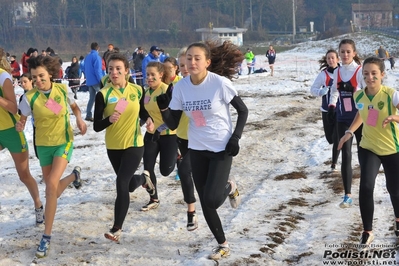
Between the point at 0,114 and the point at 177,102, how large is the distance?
2009 millimetres

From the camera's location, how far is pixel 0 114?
6.50 metres

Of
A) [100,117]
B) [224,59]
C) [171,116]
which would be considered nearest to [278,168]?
[224,59]

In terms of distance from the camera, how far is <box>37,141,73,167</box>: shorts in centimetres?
614

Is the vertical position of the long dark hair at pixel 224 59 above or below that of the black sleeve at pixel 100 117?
above

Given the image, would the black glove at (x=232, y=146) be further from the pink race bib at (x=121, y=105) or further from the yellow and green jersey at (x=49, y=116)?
the yellow and green jersey at (x=49, y=116)

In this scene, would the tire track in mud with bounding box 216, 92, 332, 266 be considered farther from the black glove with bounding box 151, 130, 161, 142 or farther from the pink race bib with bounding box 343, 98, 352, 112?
the black glove with bounding box 151, 130, 161, 142

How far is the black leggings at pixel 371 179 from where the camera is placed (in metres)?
5.86

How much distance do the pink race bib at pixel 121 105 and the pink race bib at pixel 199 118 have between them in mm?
991

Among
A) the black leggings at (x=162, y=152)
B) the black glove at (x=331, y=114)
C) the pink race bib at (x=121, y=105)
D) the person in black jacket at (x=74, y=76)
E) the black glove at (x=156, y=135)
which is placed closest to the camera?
the pink race bib at (x=121, y=105)

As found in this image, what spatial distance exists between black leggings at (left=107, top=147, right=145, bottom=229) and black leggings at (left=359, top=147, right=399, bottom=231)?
2165 millimetres

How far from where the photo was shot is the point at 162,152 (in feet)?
24.5

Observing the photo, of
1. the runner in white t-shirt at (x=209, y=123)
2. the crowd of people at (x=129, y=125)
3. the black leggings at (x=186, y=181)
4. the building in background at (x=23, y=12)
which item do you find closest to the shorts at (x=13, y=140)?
the crowd of people at (x=129, y=125)

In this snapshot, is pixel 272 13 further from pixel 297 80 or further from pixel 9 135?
pixel 9 135

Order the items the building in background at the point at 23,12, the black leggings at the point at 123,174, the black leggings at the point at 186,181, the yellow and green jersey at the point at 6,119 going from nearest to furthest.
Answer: the black leggings at the point at 123,174
the yellow and green jersey at the point at 6,119
the black leggings at the point at 186,181
the building in background at the point at 23,12
